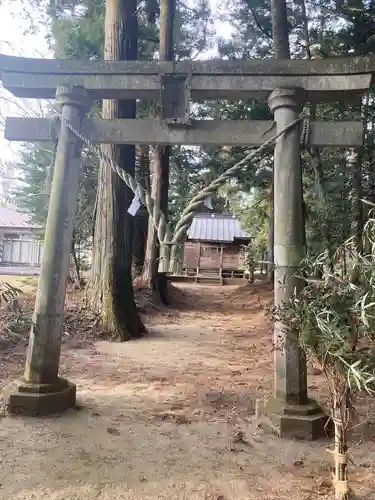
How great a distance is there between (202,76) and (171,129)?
1.89 ft

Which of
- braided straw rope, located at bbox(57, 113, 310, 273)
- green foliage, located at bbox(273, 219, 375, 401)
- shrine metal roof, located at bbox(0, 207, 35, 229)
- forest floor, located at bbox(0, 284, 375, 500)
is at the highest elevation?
shrine metal roof, located at bbox(0, 207, 35, 229)

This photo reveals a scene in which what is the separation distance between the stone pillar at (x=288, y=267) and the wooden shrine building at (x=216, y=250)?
20.7 meters

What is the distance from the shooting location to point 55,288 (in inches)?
160

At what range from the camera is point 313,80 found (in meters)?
4.01

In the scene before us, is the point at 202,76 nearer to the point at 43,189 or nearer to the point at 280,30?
the point at 280,30

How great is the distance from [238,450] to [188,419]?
0.80 meters

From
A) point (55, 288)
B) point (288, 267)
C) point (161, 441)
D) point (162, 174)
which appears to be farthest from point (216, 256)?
point (161, 441)

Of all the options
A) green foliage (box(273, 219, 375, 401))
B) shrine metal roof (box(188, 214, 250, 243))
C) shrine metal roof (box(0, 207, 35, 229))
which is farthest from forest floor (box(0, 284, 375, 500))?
shrine metal roof (box(188, 214, 250, 243))

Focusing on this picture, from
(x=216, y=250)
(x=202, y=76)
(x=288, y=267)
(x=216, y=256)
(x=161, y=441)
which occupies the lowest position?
(x=161, y=441)

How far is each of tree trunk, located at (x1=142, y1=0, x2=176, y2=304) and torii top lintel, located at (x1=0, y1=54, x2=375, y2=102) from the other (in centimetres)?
616

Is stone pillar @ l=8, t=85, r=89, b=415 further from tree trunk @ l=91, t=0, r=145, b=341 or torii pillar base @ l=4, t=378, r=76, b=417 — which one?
tree trunk @ l=91, t=0, r=145, b=341

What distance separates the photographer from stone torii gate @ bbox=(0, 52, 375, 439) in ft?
12.5

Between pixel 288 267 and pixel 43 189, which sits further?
pixel 43 189

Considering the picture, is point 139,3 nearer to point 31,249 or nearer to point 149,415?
point 149,415
